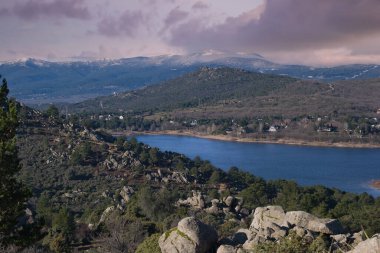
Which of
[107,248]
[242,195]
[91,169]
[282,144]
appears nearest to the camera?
[107,248]

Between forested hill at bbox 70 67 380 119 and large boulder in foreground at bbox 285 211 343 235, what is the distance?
86.9 metres

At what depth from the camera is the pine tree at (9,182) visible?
1191 centimetres

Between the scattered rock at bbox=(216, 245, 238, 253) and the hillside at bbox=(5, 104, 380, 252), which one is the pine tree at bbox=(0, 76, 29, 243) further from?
the scattered rock at bbox=(216, 245, 238, 253)

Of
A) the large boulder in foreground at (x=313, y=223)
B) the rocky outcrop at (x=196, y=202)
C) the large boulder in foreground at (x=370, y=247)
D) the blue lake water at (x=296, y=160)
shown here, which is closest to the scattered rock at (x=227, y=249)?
the large boulder in foreground at (x=313, y=223)

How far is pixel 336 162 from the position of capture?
65.3 meters

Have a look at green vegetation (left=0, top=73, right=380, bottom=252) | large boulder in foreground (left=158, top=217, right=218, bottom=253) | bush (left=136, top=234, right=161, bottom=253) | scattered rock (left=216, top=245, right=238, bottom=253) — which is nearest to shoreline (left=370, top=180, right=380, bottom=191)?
green vegetation (left=0, top=73, right=380, bottom=252)

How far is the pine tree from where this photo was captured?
469 inches

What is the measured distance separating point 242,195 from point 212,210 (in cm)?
740

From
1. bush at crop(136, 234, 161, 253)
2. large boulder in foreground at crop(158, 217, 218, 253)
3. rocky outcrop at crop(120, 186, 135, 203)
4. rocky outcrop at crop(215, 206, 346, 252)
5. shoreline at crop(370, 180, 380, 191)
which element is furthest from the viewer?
shoreline at crop(370, 180, 380, 191)

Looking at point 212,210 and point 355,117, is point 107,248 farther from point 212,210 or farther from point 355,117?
point 355,117

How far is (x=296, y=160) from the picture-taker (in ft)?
218

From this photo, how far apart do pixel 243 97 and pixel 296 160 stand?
69.2 m

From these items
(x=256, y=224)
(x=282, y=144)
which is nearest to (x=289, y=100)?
(x=282, y=144)

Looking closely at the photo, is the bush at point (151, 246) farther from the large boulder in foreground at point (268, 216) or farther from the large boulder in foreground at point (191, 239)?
the large boulder in foreground at point (268, 216)
